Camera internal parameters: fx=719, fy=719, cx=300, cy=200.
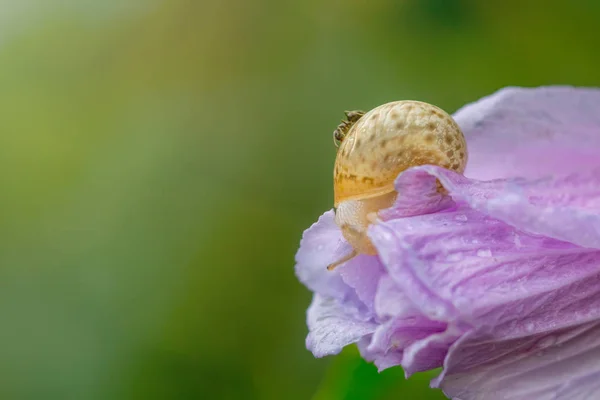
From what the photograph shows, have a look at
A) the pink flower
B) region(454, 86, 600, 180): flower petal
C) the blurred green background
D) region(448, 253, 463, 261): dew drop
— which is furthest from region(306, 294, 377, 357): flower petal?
the blurred green background

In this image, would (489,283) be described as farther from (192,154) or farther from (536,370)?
(192,154)

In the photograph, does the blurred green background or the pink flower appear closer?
the pink flower

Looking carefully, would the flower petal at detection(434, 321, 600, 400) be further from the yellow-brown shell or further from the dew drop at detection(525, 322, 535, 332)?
the yellow-brown shell

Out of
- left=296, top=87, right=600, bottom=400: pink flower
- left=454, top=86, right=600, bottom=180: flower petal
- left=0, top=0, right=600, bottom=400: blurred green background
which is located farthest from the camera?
left=0, top=0, right=600, bottom=400: blurred green background

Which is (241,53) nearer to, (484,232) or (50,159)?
(50,159)

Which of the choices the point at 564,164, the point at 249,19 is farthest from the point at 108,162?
the point at 564,164

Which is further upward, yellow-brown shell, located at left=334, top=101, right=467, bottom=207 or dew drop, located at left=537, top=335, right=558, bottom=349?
yellow-brown shell, located at left=334, top=101, right=467, bottom=207

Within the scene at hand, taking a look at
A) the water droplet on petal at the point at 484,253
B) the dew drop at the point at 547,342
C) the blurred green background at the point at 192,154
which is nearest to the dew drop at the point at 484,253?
the water droplet on petal at the point at 484,253

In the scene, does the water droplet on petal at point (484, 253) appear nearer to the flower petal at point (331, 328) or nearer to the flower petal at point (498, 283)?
the flower petal at point (498, 283)
